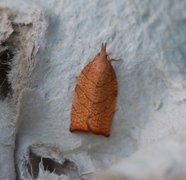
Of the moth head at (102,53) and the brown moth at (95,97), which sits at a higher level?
the moth head at (102,53)

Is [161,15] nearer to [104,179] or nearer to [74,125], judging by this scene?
[74,125]

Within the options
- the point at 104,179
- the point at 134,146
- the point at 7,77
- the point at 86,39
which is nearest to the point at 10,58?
the point at 7,77

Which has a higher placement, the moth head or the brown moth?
the moth head

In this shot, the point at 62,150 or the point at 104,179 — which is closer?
the point at 104,179
